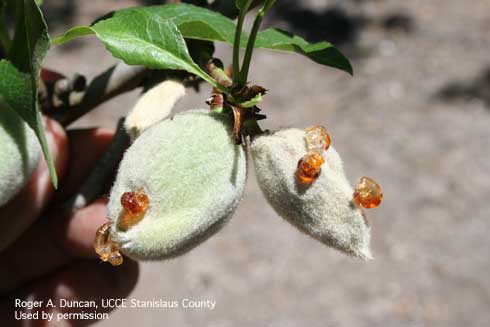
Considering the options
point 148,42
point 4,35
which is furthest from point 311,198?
point 4,35

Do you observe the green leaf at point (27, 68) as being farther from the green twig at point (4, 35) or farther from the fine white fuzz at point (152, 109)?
the green twig at point (4, 35)

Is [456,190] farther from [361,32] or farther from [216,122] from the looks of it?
[216,122]

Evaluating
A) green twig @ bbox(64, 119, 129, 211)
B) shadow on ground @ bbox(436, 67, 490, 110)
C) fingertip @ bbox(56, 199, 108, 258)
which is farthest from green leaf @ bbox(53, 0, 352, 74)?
shadow on ground @ bbox(436, 67, 490, 110)

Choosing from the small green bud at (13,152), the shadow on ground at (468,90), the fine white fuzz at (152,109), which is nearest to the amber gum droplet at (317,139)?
the fine white fuzz at (152,109)

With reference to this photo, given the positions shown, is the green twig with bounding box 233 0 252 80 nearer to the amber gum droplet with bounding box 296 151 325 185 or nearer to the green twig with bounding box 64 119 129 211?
the amber gum droplet with bounding box 296 151 325 185

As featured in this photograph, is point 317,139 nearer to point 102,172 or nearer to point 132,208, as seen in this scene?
point 132,208
